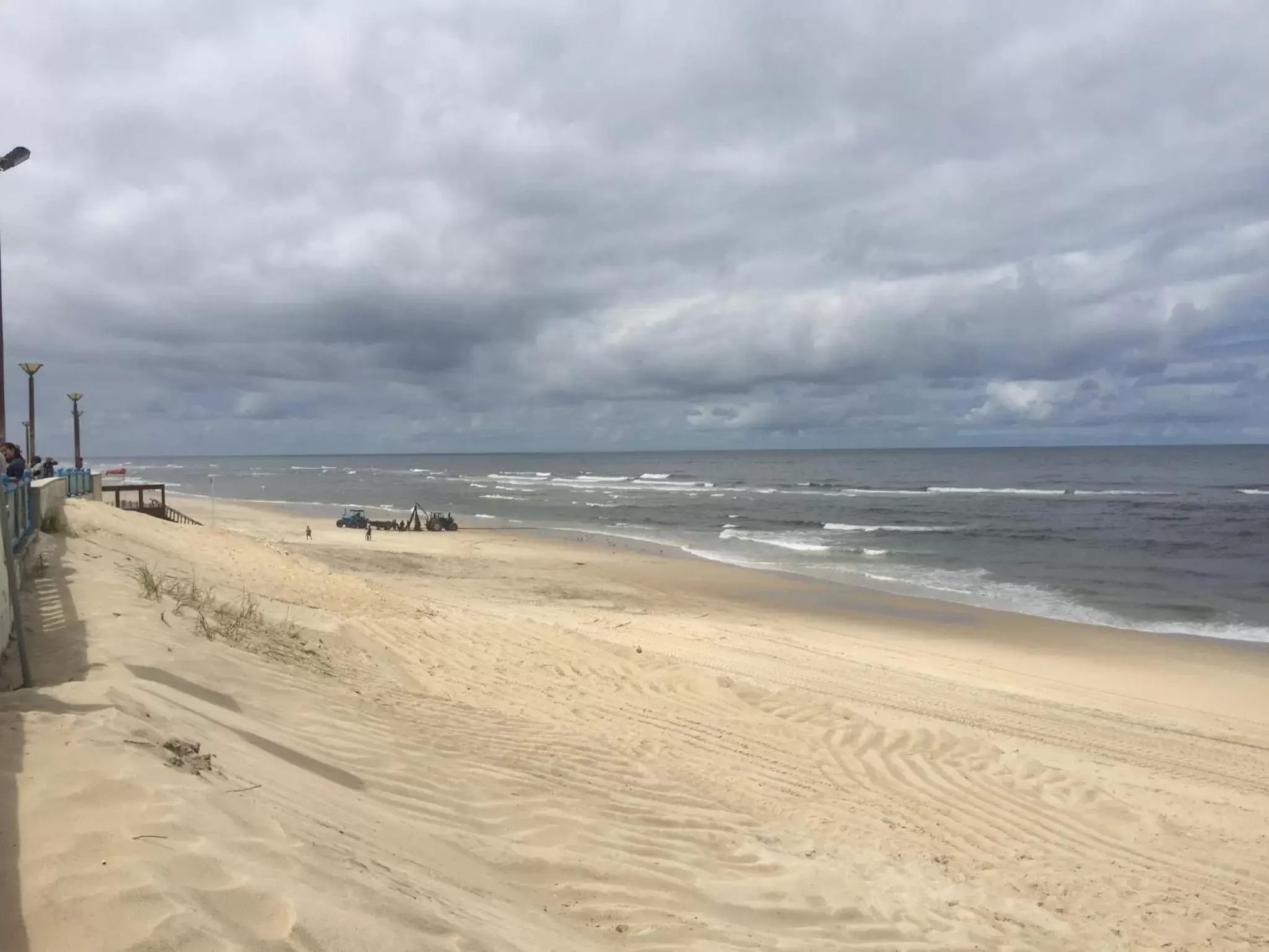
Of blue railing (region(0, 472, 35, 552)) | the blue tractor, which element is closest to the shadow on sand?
blue railing (region(0, 472, 35, 552))

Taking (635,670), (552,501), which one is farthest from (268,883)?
(552,501)

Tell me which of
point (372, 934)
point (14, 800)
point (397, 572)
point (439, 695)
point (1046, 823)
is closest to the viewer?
point (372, 934)

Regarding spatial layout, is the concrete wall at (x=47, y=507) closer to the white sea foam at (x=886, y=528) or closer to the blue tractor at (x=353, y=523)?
the blue tractor at (x=353, y=523)

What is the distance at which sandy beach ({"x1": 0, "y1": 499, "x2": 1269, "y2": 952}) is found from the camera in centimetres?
310

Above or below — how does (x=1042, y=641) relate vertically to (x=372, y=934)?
below

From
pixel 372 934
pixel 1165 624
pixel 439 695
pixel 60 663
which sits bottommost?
pixel 1165 624

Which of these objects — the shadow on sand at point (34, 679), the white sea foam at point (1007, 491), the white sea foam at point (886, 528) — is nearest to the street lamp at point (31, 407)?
the shadow on sand at point (34, 679)

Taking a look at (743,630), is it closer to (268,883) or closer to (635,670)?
(635,670)

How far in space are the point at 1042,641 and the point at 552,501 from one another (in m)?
44.0

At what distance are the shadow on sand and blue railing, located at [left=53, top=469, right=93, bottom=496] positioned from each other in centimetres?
1290

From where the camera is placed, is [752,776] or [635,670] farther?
[635,670]

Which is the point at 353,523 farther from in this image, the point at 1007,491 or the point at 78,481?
the point at 1007,491

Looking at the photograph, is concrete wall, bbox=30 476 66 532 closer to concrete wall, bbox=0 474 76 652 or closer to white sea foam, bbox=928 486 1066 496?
concrete wall, bbox=0 474 76 652

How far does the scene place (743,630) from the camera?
1596cm
